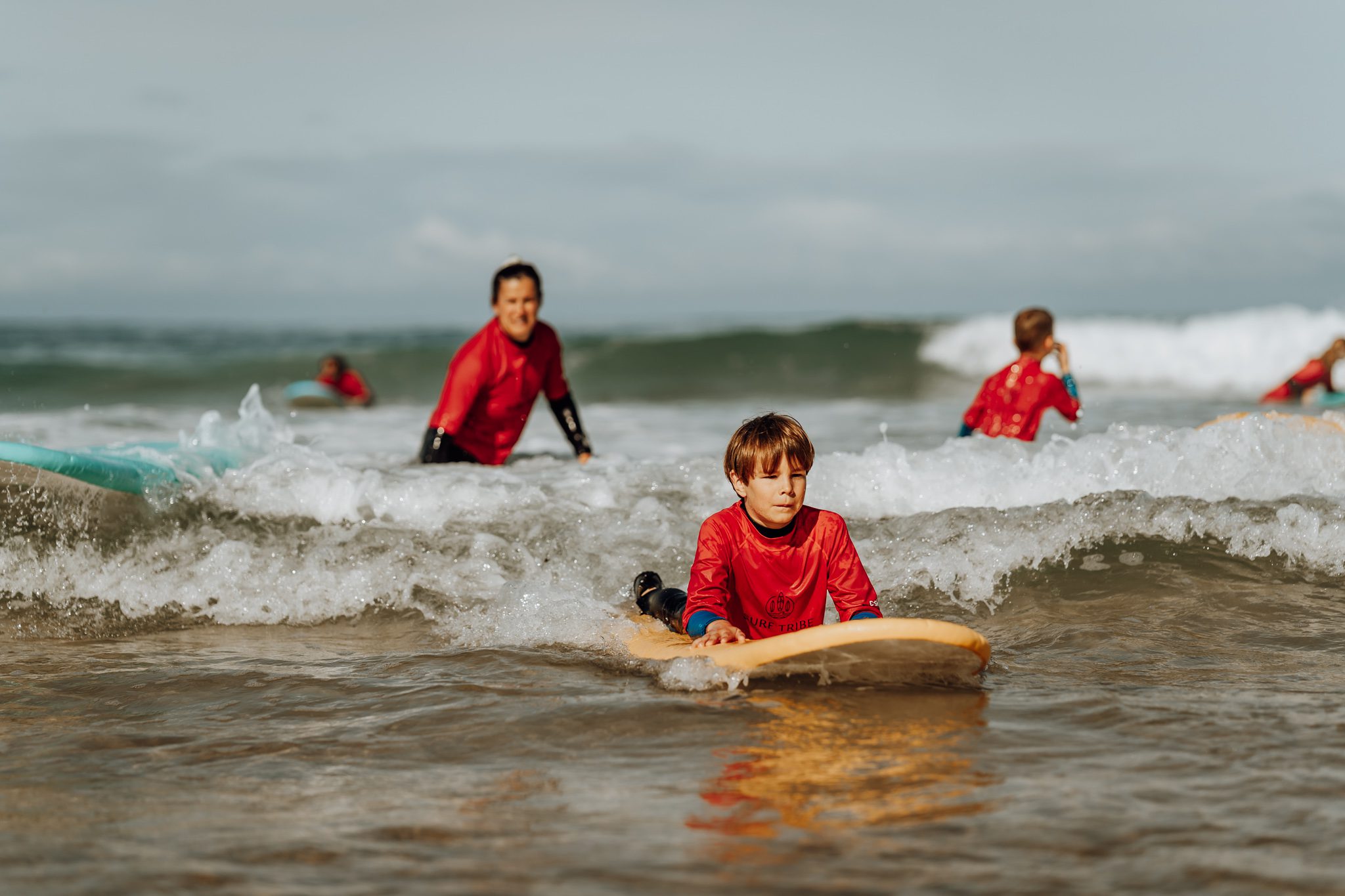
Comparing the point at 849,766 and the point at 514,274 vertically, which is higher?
the point at 514,274

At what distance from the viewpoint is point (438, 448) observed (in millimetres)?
6316

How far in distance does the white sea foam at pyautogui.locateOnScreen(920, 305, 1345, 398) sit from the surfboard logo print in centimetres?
1858

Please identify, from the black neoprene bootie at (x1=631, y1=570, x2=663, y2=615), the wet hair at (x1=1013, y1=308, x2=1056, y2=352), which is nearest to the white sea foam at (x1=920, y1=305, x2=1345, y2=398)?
the wet hair at (x1=1013, y1=308, x2=1056, y2=352)

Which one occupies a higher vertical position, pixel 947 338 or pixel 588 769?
pixel 947 338

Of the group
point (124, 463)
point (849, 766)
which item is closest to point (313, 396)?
point (124, 463)

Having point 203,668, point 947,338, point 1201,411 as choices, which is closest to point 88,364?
point 947,338

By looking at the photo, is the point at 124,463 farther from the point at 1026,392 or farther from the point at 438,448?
the point at 1026,392

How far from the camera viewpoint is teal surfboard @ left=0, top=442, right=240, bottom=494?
216 inches

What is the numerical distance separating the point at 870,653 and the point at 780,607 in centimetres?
50

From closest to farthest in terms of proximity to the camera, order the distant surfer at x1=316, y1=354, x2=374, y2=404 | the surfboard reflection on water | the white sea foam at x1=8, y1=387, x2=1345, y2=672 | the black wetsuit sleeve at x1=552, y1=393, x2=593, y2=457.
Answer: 1. the surfboard reflection on water
2. the white sea foam at x1=8, y1=387, x2=1345, y2=672
3. the black wetsuit sleeve at x1=552, y1=393, x2=593, y2=457
4. the distant surfer at x1=316, y1=354, x2=374, y2=404

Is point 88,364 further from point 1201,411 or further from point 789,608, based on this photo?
point 789,608

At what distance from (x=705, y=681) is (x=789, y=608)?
44 cm

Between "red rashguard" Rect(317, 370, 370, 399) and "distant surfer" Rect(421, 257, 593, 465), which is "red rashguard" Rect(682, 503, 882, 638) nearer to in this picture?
"distant surfer" Rect(421, 257, 593, 465)

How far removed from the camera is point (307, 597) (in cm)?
521
